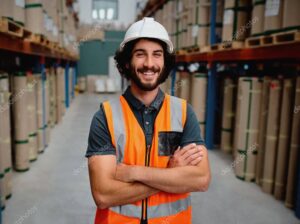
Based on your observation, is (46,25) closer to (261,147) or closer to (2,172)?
(2,172)

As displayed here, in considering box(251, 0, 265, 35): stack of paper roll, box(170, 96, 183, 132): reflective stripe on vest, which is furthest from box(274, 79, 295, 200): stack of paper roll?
box(170, 96, 183, 132): reflective stripe on vest

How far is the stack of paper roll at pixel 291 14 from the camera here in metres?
3.11

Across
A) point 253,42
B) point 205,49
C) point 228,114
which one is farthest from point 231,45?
point 228,114

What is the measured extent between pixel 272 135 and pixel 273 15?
136 cm

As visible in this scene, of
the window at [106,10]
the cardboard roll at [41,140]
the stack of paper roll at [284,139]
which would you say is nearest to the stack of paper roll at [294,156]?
the stack of paper roll at [284,139]

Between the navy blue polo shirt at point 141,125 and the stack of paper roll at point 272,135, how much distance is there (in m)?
2.18

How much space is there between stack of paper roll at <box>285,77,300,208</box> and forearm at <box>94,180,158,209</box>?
7.33ft

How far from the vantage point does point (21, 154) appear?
14.1ft

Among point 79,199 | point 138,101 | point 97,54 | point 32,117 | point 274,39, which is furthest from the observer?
point 97,54

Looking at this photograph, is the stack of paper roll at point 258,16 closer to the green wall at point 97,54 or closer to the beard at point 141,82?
the beard at point 141,82

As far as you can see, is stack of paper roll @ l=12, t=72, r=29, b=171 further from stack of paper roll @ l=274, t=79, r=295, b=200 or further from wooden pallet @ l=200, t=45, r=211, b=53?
stack of paper roll @ l=274, t=79, r=295, b=200

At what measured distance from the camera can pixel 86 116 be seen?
866 cm

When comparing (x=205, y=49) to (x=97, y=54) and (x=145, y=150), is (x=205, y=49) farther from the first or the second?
(x=97, y=54)

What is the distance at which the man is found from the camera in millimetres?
1624
